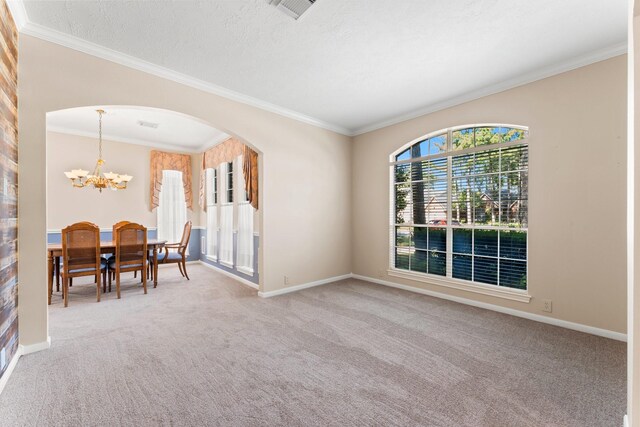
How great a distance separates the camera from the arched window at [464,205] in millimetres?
3389

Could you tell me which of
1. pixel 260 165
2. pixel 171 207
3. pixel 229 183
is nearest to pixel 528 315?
pixel 260 165

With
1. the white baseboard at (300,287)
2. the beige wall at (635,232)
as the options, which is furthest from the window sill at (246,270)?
the beige wall at (635,232)

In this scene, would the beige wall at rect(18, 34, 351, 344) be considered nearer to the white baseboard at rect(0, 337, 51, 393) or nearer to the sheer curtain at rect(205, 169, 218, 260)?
the white baseboard at rect(0, 337, 51, 393)

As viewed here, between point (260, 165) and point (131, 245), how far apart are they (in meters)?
2.35

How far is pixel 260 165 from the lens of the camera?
4.11 meters

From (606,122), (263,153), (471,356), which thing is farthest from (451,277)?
(263,153)

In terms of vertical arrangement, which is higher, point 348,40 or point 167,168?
point 348,40

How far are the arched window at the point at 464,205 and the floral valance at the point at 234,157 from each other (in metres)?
2.35

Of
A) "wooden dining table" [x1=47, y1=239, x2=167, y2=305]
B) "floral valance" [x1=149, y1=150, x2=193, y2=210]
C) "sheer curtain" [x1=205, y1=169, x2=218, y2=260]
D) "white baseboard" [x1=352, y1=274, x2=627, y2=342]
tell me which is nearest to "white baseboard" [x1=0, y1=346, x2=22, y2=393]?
"wooden dining table" [x1=47, y1=239, x2=167, y2=305]

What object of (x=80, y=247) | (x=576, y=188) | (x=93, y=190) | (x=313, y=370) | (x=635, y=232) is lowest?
(x=313, y=370)

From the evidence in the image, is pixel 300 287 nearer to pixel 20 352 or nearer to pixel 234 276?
pixel 234 276

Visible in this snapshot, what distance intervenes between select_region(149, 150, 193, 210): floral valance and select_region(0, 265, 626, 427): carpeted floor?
11.1ft

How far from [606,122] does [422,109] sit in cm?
206

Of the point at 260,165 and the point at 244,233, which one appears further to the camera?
the point at 244,233
